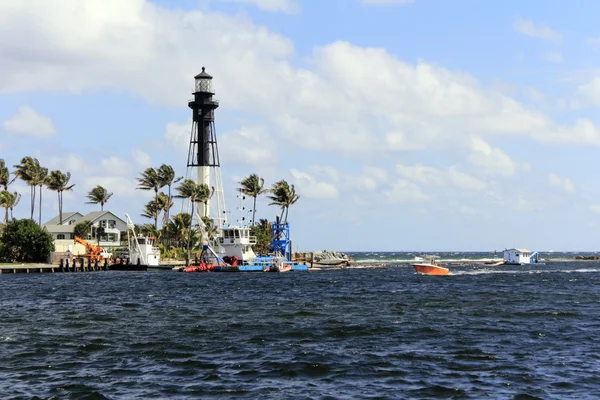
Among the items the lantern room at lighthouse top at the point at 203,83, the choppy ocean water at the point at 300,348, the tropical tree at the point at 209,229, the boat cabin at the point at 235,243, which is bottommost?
the choppy ocean water at the point at 300,348

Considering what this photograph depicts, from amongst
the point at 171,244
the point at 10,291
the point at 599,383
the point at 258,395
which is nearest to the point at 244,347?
the point at 258,395

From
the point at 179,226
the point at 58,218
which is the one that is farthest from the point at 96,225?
the point at 179,226

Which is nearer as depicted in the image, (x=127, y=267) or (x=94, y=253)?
(x=127, y=267)

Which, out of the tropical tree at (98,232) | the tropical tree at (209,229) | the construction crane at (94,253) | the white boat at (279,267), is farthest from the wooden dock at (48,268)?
the tropical tree at (98,232)

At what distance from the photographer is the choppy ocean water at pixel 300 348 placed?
2511 cm

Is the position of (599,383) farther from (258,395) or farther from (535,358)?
(258,395)

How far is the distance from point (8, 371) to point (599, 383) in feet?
68.5

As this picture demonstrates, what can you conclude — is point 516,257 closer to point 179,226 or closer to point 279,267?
point 279,267

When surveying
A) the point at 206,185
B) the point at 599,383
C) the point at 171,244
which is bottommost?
the point at 599,383

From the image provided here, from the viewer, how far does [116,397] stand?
2370 cm

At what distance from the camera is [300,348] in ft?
109

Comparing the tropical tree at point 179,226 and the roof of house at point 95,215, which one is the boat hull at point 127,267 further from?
the roof of house at point 95,215

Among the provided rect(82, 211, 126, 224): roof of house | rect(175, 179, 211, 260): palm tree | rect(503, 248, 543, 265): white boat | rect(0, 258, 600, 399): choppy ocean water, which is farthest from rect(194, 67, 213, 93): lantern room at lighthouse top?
rect(0, 258, 600, 399): choppy ocean water

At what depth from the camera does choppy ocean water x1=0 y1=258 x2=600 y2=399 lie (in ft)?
82.4
